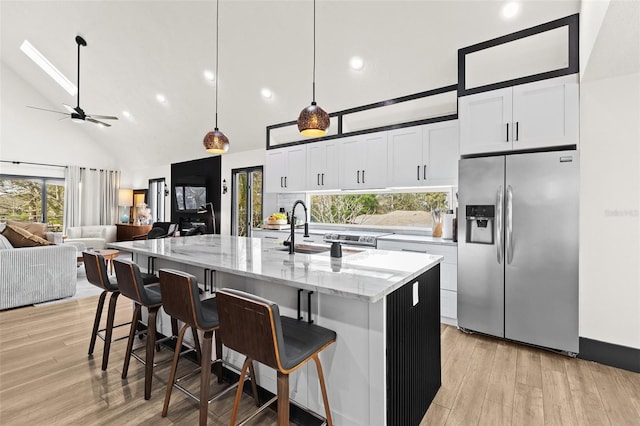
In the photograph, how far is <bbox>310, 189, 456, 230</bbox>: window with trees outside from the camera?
13.5ft

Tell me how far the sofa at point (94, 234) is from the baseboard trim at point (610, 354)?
28.4 ft

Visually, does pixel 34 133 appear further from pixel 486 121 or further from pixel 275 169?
pixel 486 121

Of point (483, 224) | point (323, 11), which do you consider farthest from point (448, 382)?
point (323, 11)

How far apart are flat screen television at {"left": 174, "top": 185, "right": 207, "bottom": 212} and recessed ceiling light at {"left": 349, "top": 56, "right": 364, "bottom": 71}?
179 inches

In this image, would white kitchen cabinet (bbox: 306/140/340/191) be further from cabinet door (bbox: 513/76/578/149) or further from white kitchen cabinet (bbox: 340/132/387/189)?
cabinet door (bbox: 513/76/578/149)

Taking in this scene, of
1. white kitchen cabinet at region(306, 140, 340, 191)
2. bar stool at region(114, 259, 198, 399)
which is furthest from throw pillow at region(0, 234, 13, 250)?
white kitchen cabinet at region(306, 140, 340, 191)

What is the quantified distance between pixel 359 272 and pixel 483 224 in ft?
6.27

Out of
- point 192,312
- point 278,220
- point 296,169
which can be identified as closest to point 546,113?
point 192,312

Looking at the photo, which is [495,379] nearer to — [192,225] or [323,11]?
[323,11]

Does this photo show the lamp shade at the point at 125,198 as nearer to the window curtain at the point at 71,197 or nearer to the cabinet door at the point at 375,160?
the window curtain at the point at 71,197

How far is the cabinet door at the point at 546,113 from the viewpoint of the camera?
2629 mm

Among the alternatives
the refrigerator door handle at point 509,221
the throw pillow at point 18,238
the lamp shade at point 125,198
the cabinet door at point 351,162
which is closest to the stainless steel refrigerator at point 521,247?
the refrigerator door handle at point 509,221

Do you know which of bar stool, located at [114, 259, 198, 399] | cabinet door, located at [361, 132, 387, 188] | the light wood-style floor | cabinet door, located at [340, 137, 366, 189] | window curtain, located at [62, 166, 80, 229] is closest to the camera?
the light wood-style floor

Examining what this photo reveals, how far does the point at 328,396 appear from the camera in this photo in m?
1.66
